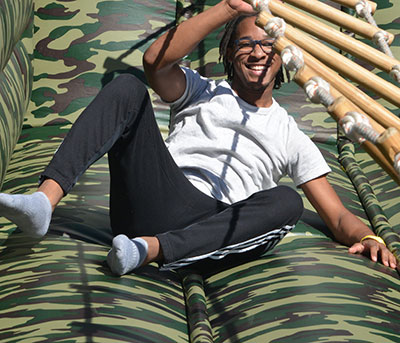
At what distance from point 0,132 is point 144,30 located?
591 millimetres

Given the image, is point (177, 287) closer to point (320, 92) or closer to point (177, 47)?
point (177, 47)

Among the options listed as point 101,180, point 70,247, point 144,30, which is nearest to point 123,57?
point 144,30

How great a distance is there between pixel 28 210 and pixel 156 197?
258 mm

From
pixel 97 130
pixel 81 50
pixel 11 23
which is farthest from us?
pixel 81 50

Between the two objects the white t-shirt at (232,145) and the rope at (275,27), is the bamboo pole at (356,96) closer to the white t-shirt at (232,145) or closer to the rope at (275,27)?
the rope at (275,27)

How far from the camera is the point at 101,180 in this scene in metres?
1.58

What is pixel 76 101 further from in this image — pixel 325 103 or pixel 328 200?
pixel 325 103

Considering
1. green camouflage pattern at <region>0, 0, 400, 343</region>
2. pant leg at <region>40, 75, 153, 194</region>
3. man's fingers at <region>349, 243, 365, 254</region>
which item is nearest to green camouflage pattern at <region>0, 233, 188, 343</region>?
green camouflage pattern at <region>0, 0, 400, 343</region>

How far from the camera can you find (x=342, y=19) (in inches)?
32.3

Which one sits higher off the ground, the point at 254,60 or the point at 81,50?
the point at 81,50

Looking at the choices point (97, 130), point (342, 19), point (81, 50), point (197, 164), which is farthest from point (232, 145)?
point (81, 50)

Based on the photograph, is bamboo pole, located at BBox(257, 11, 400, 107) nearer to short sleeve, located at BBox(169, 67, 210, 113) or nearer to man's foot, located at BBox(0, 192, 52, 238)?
man's foot, located at BBox(0, 192, 52, 238)

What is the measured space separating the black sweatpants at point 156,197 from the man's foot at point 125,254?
44 millimetres

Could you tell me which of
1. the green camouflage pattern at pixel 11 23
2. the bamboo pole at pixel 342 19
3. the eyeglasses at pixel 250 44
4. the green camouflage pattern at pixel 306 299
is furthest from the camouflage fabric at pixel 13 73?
the bamboo pole at pixel 342 19
